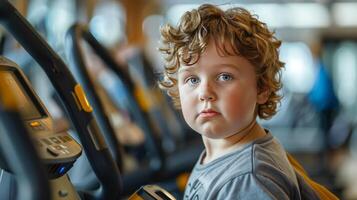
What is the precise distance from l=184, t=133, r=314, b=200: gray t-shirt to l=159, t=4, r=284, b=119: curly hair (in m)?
0.18

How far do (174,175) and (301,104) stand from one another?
7.41 m

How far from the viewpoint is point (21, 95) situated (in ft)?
5.59

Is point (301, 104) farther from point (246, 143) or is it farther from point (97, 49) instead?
point (246, 143)

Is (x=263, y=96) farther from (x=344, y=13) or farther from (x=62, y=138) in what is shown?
(x=344, y=13)

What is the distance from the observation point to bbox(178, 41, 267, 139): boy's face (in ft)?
5.25

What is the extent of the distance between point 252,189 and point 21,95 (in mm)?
721

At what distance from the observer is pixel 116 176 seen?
198 centimetres

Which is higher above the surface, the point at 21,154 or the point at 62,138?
the point at 21,154

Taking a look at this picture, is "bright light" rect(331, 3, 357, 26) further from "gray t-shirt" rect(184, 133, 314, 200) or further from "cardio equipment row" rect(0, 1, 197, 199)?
"gray t-shirt" rect(184, 133, 314, 200)

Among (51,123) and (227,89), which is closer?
(227,89)

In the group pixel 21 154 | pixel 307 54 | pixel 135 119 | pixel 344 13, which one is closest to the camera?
pixel 21 154

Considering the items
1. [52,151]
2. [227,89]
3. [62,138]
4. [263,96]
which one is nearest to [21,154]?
[52,151]

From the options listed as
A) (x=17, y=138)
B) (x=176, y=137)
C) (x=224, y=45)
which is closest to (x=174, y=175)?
(x=176, y=137)

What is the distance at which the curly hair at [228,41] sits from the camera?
1.61 meters
